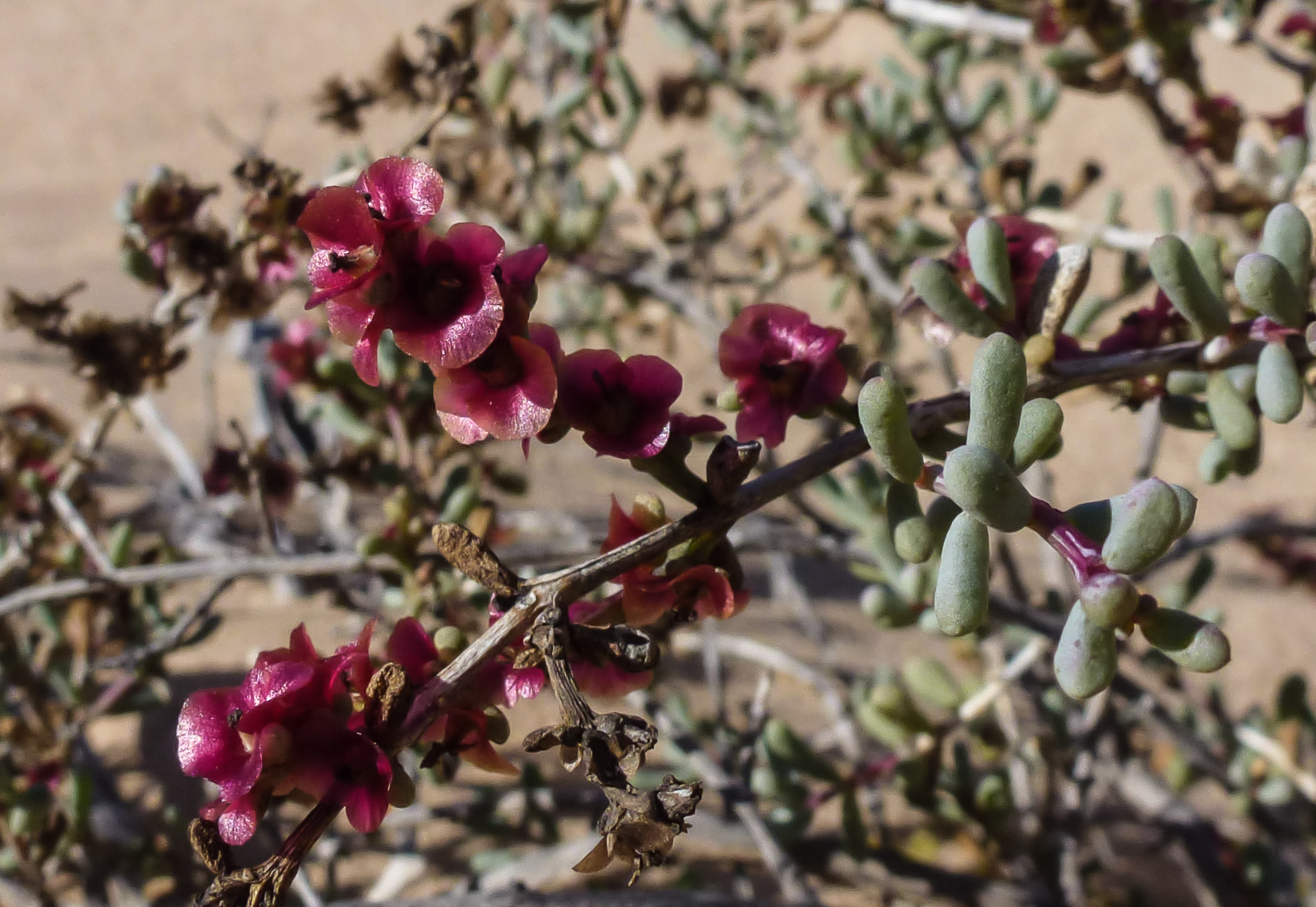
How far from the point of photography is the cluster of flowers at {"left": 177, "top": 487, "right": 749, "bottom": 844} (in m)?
0.69

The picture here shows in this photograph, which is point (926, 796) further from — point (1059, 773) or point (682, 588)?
point (682, 588)

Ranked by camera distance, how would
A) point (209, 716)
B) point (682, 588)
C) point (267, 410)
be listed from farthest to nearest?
point (267, 410), point (682, 588), point (209, 716)

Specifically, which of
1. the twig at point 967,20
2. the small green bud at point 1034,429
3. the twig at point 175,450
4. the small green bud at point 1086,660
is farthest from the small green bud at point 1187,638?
the twig at point 175,450

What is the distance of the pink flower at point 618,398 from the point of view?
794 millimetres

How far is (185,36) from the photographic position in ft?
28.2

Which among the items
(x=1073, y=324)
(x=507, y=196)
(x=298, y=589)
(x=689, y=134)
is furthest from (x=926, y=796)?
(x=689, y=134)

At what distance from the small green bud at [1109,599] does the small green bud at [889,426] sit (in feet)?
0.47

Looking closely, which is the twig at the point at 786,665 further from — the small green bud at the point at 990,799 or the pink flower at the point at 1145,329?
the pink flower at the point at 1145,329

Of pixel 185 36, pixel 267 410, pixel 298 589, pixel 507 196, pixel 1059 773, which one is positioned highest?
pixel 185 36

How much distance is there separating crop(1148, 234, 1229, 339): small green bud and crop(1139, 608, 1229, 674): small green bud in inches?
12.2

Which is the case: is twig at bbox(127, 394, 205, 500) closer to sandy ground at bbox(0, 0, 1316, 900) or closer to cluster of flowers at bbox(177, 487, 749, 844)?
sandy ground at bbox(0, 0, 1316, 900)

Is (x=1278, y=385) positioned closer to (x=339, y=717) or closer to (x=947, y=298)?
(x=947, y=298)

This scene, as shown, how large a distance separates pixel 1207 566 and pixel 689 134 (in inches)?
240

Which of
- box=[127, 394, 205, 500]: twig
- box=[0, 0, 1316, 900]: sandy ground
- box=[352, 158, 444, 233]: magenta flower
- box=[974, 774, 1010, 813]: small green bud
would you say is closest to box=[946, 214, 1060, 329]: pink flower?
box=[0, 0, 1316, 900]: sandy ground
